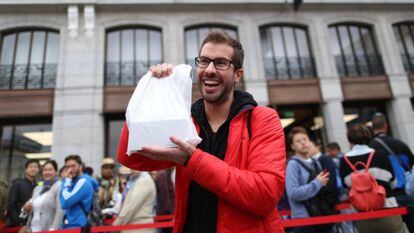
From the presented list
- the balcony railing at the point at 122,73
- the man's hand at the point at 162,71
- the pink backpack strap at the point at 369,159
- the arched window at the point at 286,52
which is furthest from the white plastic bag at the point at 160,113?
the arched window at the point at 286,52

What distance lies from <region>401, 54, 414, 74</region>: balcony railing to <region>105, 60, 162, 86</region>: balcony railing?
520 inches

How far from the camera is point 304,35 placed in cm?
1560

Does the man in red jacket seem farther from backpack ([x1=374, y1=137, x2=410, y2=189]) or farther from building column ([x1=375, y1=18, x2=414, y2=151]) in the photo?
building column ([x1=375, y1=18, x2=414, y2=151])

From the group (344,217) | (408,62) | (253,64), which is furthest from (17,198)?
(408,62)

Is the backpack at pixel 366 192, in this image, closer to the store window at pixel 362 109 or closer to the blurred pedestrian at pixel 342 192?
the blurred pedestrian at pixel 342 192

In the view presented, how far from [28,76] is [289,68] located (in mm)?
12191

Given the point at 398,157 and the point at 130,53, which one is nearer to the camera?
the point at 398,157

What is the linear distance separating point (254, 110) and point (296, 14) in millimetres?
15208

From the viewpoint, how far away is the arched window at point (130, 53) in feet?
44.7

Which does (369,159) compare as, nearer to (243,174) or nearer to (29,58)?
(243,174)

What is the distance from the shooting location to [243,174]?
1.33m

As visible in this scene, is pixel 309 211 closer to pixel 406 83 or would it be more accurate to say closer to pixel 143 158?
pixel 143 158

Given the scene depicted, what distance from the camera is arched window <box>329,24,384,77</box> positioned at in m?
15.0

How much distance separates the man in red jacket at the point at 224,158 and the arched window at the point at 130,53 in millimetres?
12216
